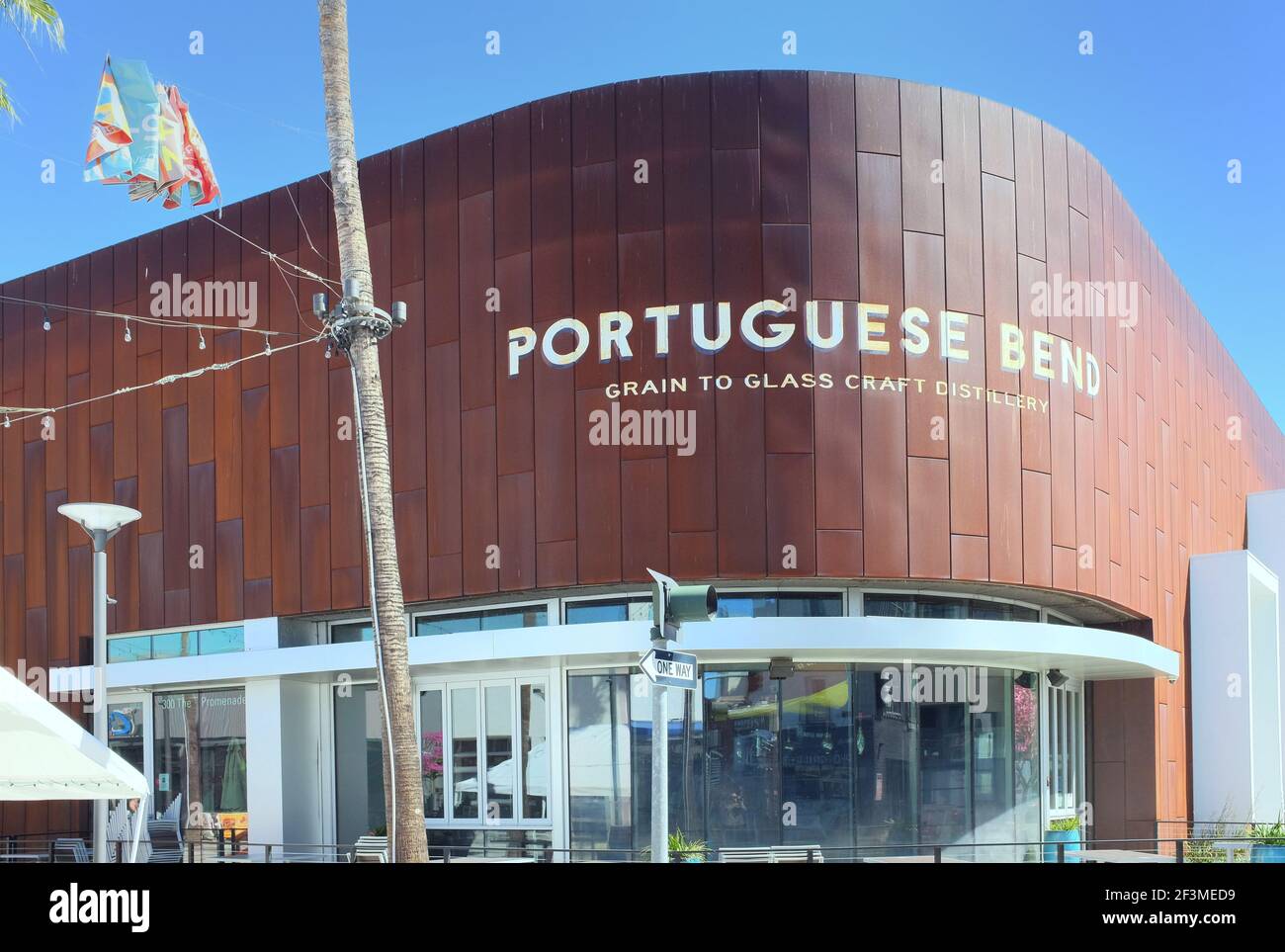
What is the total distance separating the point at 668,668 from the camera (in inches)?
437

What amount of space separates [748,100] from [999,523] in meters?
6.71

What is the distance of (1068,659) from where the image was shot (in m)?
19.9

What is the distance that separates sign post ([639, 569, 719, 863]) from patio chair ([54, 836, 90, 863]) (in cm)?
1530

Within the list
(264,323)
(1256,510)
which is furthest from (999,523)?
(1256,510)

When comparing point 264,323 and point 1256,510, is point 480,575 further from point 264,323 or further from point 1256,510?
point 1256,510

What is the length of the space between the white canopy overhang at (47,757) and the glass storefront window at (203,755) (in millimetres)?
12891

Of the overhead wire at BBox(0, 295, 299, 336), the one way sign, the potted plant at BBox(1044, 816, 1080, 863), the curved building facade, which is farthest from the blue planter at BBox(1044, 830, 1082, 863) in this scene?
the overhead wire at BBox(0, 295, 299, 336)

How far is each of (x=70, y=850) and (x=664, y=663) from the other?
16.7m

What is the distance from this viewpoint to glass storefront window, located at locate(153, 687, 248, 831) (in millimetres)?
22344

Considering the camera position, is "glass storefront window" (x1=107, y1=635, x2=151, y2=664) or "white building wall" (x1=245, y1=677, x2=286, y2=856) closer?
"white building wall" (x1=245, y1=677, x2=286, y2=856)
